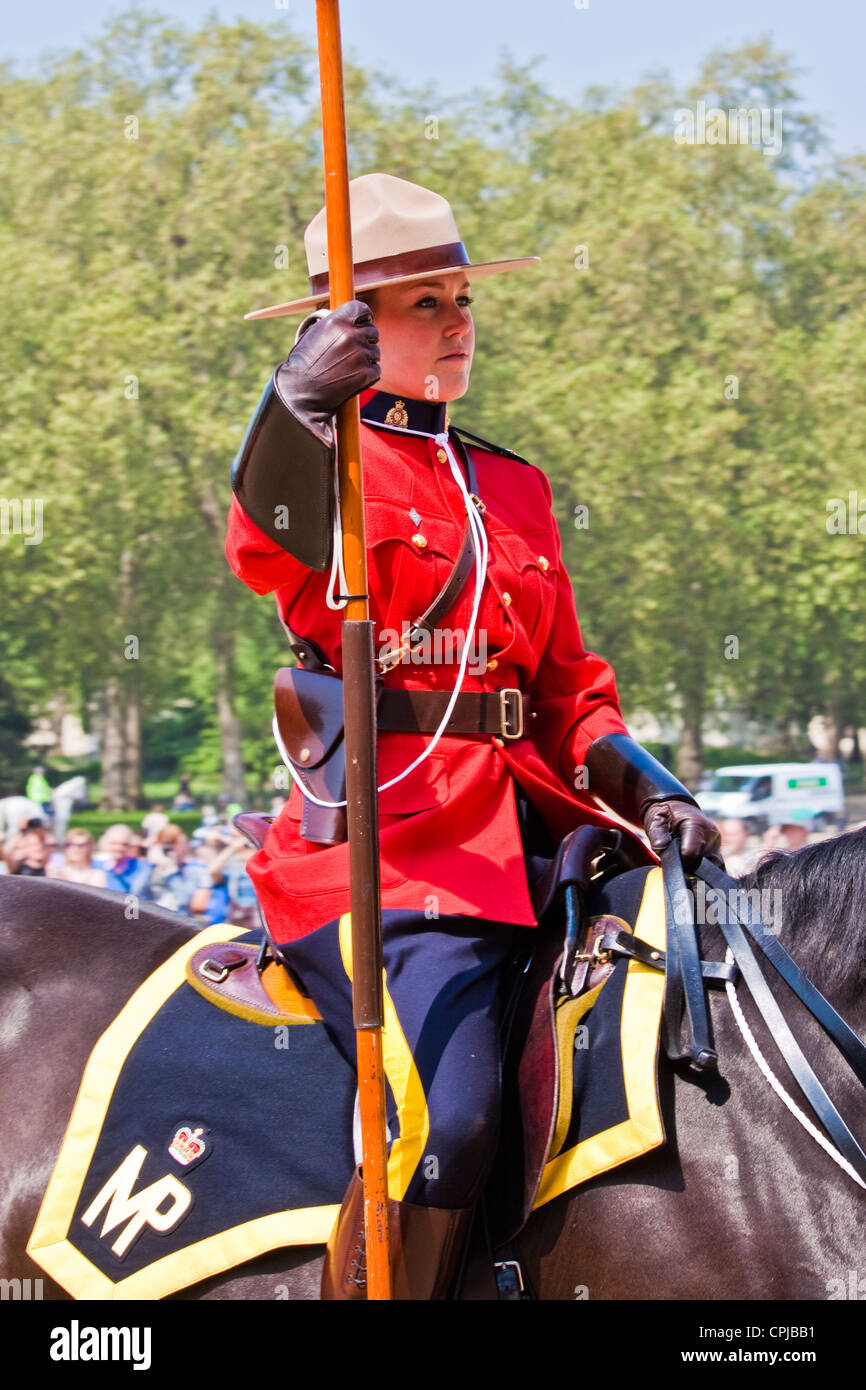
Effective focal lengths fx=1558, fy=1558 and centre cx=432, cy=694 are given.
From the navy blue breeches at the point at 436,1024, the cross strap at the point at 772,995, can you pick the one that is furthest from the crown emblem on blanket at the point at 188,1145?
the cross strap at the point at 772,995

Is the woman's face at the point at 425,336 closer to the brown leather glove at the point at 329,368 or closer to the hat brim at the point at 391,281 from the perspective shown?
the hat brim at the point at 391,281

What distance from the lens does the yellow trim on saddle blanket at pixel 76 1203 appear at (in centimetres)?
305

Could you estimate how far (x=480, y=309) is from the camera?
23.6 metres

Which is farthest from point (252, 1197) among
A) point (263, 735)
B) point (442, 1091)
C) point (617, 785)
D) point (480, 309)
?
point (263, 735)

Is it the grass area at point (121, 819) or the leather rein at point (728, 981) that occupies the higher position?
the leather rein at point (728, 981)

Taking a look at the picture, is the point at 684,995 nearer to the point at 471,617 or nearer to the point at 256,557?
the point at 471,617

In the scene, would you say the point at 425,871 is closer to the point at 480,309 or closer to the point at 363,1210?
the point at 363,1210

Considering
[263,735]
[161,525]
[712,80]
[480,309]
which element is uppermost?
[712,80]

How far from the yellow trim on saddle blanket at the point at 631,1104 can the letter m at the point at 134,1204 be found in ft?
2.44

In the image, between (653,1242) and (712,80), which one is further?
(712,80)

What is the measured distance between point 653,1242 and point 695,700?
22151mm

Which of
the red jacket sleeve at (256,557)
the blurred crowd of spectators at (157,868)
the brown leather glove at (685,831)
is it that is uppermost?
the red jacket sleeve at (256,557)

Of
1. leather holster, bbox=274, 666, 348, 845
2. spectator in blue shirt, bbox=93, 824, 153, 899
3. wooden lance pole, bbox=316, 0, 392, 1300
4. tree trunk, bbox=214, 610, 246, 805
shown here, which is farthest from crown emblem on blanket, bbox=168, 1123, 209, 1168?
tree trunk, bbox=214, 610, 246, 805

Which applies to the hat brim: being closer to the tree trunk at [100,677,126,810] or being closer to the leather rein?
the leather rein
